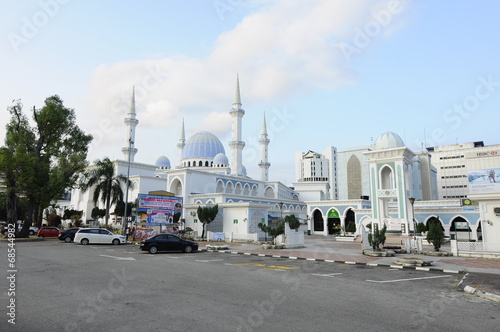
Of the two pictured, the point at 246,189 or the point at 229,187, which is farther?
the point at 246,189

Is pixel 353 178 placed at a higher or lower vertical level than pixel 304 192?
higher

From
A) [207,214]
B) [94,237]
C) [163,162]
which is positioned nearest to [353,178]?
[163,162]

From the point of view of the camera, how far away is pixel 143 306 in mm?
6738

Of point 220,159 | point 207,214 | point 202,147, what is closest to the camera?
point 207,214

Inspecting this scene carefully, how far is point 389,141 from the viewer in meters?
35.0

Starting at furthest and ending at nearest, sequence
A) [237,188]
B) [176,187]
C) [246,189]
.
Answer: [246,189] < [237,188] < [176,187]

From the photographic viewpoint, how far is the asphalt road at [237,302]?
222 inches

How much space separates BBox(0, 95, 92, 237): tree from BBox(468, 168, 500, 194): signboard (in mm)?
33673

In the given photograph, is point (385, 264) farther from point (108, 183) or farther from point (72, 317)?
point (108, 183)

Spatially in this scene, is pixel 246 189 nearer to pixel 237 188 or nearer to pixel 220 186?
pixel 237 188

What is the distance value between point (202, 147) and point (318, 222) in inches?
1052

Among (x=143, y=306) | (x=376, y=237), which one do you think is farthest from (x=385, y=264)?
(x=143, y=306)

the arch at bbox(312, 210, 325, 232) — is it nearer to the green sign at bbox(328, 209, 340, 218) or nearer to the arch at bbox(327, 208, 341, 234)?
the arch at bbox(327, 208, 341, 234)

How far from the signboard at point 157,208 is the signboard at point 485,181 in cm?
2301
